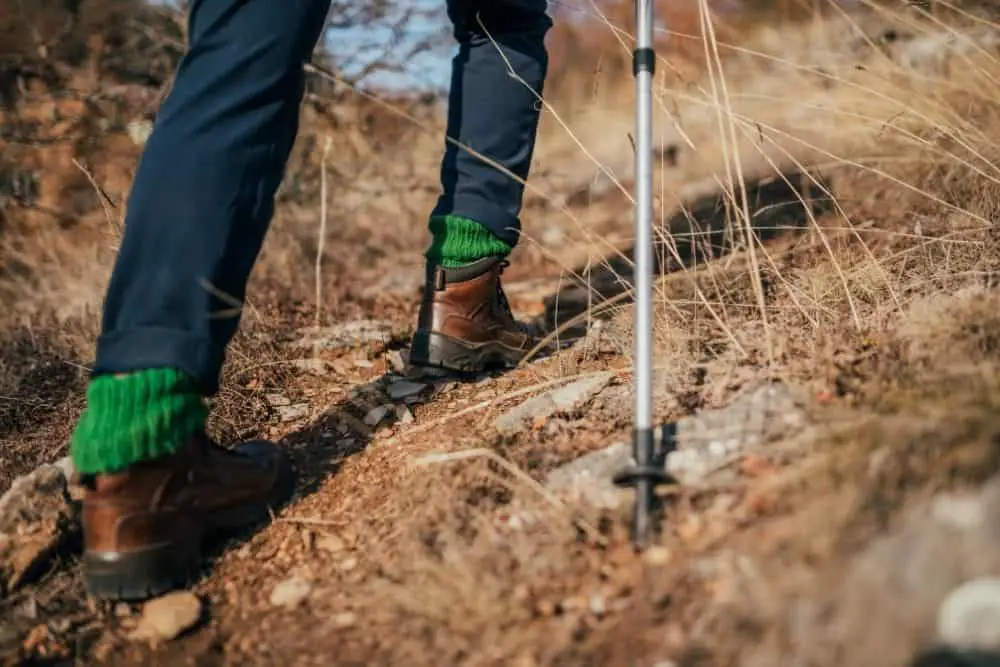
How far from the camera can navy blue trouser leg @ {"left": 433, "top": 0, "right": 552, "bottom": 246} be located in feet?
6.22

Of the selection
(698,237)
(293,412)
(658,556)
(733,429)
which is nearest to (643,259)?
(733,429)

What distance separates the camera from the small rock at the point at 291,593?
1.26 meters

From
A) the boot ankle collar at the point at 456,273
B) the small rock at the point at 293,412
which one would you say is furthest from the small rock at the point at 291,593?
the boot ankle collar at the point at 456,273

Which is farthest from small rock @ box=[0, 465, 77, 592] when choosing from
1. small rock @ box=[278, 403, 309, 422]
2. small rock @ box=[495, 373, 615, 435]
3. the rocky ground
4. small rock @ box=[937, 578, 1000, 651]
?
small rock @ box=[937, 578, 1000, 651]

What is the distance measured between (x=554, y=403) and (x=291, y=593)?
599mm

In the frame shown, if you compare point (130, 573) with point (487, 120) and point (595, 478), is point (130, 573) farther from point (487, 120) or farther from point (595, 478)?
point (487, 120)

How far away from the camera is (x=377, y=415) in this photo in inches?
72.8

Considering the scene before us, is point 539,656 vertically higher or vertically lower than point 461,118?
lower

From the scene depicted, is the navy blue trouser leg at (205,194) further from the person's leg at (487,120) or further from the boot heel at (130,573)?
the person's leg at (487,120)

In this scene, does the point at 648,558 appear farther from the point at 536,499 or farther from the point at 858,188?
the point at 858,188

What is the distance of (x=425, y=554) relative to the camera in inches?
45.7

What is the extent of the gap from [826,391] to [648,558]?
0.44m

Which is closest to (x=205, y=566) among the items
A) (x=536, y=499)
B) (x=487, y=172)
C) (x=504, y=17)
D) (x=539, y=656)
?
(x=536, y=499)

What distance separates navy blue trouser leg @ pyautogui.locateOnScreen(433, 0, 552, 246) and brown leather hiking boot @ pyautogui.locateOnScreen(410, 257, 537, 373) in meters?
0.13
